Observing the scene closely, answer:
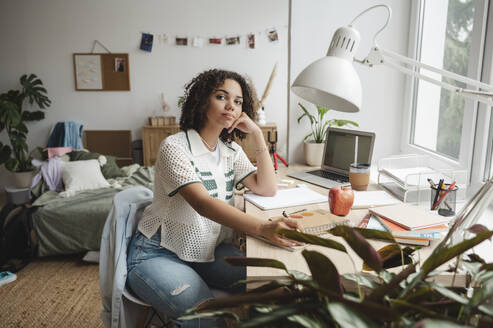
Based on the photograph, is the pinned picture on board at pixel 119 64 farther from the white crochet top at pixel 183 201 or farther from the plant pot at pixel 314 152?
the white crochet top at pixel 183 201

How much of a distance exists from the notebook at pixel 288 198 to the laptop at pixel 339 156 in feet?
0.57

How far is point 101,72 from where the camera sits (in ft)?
16.3

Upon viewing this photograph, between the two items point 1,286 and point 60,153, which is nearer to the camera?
point 1,286

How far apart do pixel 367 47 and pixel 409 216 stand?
4.25 feet

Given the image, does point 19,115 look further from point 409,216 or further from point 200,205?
point 409,216

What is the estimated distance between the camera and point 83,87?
5.02m

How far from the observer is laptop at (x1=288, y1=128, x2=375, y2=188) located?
1.78 m

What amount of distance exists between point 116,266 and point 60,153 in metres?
3.04

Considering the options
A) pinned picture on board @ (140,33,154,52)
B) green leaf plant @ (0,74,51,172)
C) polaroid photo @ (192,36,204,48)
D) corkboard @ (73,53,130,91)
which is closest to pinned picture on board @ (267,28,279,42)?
polaroid photo @ (192,36,204,48)

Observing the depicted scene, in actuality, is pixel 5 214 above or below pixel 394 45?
below

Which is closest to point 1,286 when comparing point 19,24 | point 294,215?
point 294,215

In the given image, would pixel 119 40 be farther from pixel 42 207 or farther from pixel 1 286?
pixel 1 286

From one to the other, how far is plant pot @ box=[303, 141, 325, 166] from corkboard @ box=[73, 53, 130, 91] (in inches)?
139

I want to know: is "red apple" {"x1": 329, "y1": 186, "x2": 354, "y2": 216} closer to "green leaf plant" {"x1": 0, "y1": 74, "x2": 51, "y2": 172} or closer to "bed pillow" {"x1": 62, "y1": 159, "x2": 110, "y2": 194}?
"bed pillow" {"x1": 62, "y1": 159, "x2": 110, "y2": 194}
